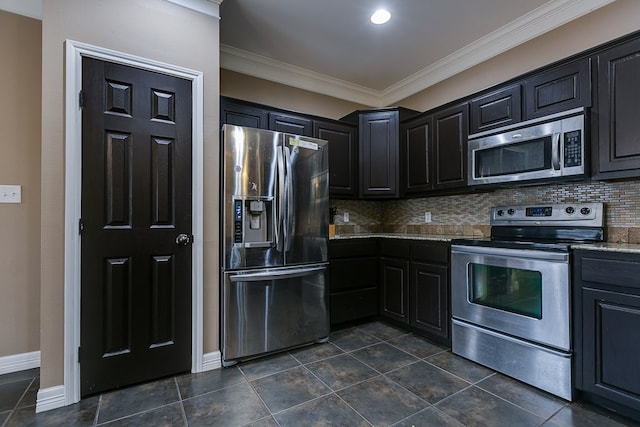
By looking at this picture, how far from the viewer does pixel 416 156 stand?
3.23 meters

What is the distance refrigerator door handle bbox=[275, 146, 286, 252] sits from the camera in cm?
244

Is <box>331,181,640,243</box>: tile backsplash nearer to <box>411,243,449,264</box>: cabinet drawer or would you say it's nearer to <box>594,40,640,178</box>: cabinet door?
<box>594,40,640,178</box>: cabinet door

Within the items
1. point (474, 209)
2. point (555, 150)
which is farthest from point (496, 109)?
point (474, 209)

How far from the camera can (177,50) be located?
7.11 feet

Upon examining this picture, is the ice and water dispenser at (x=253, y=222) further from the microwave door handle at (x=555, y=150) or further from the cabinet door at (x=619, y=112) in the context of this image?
the cabinet door at (x=619, y=112)

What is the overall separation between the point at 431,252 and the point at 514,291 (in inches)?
28.0

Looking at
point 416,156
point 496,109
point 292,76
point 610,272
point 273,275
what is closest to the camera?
point 610,272

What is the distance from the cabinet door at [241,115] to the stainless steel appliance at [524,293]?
2.05m

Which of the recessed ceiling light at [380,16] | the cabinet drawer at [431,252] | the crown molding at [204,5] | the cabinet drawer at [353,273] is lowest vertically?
the cabinet drawer at [353,273]

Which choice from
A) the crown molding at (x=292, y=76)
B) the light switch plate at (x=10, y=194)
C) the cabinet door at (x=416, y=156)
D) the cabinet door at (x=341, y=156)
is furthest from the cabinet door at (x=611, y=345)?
the light switch plate at (x=10, y=194)

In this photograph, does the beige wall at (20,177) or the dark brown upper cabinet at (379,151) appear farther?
the dark brown upper cabinet at (379,151)

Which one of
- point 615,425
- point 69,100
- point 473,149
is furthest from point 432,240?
point 69,100

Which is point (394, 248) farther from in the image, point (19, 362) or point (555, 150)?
point (19, 362)

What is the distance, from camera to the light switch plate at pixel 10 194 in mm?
2148
